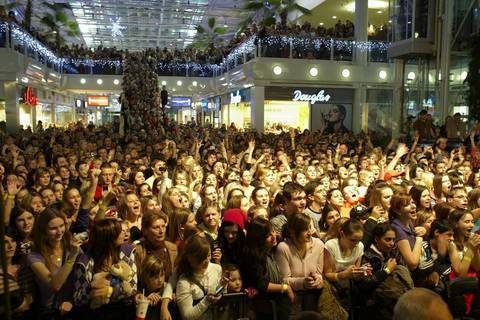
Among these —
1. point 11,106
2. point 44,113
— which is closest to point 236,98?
point 11,106

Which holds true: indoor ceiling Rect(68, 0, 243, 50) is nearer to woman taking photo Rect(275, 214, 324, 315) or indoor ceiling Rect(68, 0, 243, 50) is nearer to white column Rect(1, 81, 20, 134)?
white column Rect(1, 81, 20, 134)

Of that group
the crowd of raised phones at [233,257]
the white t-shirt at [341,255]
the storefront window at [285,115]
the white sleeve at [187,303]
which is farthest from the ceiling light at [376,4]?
the white sleeve at [187,303]

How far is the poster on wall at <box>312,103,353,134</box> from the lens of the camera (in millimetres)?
23000

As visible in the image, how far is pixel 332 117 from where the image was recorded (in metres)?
23.3

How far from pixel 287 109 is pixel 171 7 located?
12.9 meters

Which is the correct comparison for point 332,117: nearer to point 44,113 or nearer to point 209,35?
point 44,113

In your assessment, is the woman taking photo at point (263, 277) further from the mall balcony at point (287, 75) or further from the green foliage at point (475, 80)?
the mall balcony at point (287, 75)

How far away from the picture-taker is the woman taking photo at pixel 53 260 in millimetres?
3373

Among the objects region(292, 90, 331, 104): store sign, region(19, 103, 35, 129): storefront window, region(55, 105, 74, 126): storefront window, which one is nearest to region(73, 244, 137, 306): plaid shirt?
region(292, 90, 331, 104): store sign

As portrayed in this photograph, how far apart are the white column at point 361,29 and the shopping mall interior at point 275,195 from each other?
2.6 inches

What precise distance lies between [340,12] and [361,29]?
616cm

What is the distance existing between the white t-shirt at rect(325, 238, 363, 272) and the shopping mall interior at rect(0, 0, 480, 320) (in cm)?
2

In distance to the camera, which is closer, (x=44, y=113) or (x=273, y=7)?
(x=44, y=113)

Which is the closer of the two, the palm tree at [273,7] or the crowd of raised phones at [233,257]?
the crowd of raised phones at [233,257]
